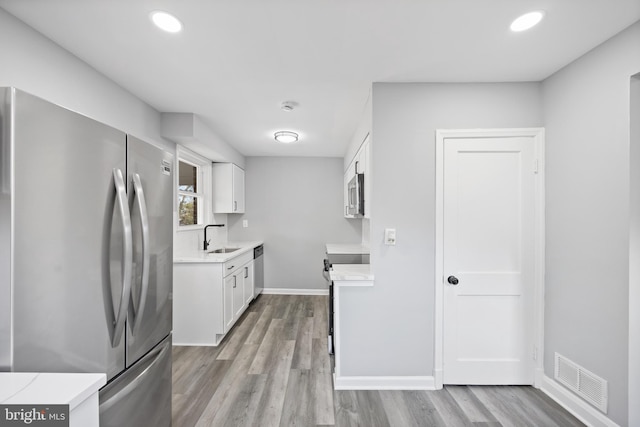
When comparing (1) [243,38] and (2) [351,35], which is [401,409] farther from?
(1) [243,38]

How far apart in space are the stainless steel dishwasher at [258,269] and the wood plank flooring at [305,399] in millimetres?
1743

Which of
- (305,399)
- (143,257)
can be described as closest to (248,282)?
(305,399)

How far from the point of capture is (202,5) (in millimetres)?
1528

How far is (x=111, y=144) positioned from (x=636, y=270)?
110 inches

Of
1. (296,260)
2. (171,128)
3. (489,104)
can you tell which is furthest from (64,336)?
(296,260)

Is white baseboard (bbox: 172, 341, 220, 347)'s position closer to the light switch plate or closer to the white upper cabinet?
the white upper cabinet

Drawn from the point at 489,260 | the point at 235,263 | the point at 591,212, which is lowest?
the point at 235,263

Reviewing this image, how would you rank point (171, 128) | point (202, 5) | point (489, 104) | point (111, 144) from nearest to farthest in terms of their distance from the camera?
point (111, 144)
point (202, 5)
point (489, 104)
point (171, 128)

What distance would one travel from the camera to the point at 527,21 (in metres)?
1.66

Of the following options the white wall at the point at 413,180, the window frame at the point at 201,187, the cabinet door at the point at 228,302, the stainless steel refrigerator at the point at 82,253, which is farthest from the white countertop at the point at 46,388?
the window frame at the point at 201,187

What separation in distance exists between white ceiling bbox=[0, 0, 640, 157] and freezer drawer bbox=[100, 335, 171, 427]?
5.82 ft

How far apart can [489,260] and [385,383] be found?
1.28 meters

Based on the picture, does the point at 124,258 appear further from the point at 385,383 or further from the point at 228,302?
the point at 228,302

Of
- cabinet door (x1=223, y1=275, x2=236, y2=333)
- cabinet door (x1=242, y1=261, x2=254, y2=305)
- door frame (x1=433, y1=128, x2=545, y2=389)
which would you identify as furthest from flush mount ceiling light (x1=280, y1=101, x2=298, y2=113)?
cabinet door (x1=242, y1=261, x2=254, y2=305)
